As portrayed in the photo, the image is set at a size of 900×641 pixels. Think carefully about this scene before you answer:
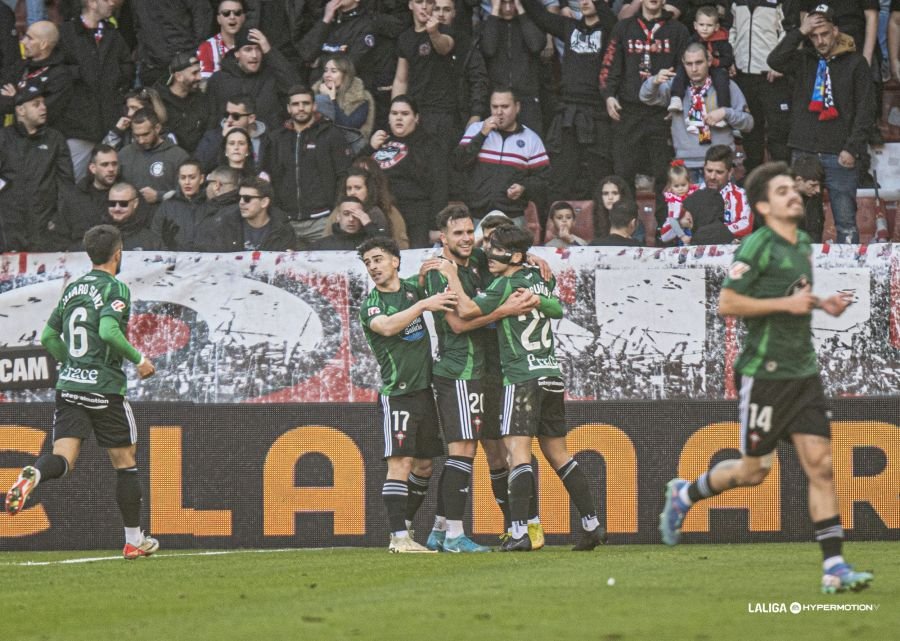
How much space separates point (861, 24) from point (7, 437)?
925 centimetres

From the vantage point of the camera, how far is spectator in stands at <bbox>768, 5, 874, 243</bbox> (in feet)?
46.2

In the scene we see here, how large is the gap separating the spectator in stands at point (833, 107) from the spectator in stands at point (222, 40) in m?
5.78

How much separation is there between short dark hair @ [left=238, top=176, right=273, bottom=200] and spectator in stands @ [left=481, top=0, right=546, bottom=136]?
3.09 metres

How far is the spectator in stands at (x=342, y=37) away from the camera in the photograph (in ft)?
52.4

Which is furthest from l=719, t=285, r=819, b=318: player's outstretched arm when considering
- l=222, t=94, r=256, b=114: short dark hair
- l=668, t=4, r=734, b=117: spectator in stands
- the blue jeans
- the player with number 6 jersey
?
l=222, t=94, r=256, b=114: short dark hair

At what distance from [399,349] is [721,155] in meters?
4.59

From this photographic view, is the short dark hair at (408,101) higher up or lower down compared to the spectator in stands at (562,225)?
higher up

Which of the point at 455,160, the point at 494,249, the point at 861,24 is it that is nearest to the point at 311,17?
the point at 455,160

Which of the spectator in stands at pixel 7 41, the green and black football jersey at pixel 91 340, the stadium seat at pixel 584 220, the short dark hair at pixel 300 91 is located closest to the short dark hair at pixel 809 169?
the stadium seat at pixel 584 220

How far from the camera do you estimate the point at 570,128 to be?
15391 millimetres

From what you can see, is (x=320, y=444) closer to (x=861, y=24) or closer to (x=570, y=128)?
(x=570, y=128)

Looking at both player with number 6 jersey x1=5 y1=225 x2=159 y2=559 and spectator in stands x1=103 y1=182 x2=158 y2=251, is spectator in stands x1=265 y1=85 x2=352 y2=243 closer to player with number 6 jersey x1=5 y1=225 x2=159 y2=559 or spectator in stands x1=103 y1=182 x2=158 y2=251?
spectator in stands x1=103 y1=182 x2=158 y2=251

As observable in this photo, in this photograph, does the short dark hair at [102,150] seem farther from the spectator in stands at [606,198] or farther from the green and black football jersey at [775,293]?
the green and black football jersey at [775,293]

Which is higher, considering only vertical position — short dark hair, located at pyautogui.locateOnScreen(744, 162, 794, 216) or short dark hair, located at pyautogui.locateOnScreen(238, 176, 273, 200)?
short dark hair, located at pyautogui.locateOnScreen(238, 176, 273, 200)
